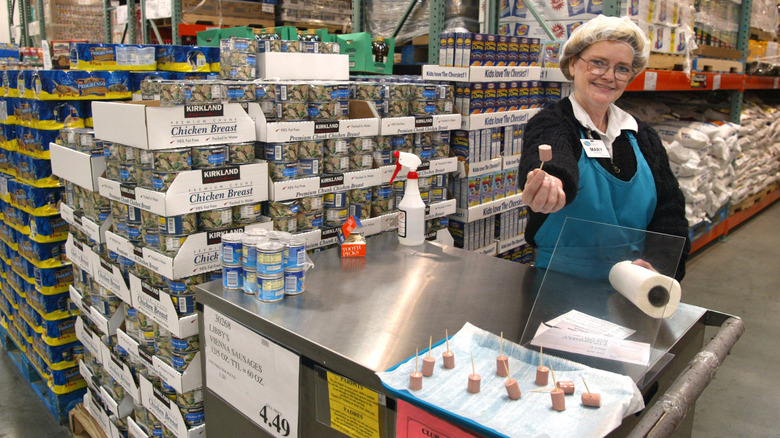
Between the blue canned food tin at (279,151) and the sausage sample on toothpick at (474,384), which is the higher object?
the blue canned food tin at (279,151)

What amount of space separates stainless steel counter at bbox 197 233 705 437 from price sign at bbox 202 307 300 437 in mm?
30

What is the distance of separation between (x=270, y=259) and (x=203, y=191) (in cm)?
47

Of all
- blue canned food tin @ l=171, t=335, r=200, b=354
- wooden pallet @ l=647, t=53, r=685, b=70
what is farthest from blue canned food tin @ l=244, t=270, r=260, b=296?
wooden pallet @ l=647, t=53, r=685, b=70

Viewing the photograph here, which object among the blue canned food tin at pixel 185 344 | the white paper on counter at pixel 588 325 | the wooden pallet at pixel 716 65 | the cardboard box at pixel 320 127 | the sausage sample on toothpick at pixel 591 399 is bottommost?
the blue canned food tin at pixel 185 344

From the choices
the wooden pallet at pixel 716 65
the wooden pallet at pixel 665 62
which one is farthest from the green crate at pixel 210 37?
the wooden pallet at pixel 716 65

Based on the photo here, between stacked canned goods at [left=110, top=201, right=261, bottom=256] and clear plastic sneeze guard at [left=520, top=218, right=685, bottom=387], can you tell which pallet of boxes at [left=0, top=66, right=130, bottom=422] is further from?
clear plastic sneeze guard at [left=520, top=218, right=685, bottom=387]

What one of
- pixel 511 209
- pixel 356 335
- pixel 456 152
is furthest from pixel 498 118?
pixel 356 335

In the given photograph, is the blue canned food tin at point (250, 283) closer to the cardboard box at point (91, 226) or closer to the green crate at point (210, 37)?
the cardboard box at point (91, 226)

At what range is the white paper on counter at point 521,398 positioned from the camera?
43.1 inches

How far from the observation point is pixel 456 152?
10.2 ft

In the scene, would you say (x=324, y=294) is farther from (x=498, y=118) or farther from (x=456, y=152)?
(x=498, y=118)

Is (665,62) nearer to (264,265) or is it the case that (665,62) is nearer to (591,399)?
(264,265)

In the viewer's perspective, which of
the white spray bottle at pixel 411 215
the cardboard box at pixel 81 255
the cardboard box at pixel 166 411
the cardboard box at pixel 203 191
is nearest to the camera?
the cardboard box at pixel 203 191

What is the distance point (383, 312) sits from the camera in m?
1.70
